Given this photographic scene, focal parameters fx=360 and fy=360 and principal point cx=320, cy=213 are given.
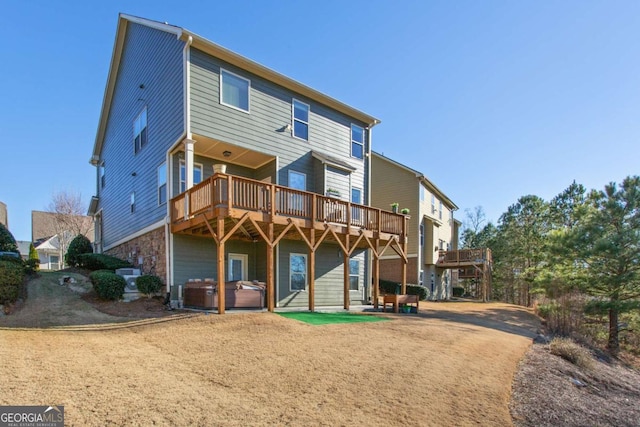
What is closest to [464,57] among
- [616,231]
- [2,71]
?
[616,231]

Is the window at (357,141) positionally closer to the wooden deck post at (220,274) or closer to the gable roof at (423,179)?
the gable roof at (423,179)

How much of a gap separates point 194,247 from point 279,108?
610 cm

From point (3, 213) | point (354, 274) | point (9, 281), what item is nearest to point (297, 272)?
point (354, 274)

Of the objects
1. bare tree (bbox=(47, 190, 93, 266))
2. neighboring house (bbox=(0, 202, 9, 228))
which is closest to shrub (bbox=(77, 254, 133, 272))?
bare tree (bbox=(47, 190, 93, 266))

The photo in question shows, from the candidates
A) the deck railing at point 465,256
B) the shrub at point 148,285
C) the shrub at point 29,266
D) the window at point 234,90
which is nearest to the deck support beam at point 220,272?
the shrub at point 148,285

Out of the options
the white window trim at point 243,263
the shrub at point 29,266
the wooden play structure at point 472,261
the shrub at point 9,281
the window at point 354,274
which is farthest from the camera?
the wooden play structure at point 472,261

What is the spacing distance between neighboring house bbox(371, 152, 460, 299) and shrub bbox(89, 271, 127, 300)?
17707 mm

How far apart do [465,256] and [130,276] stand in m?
22.6

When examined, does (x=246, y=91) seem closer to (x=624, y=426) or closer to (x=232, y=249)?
(x=232, y=249)

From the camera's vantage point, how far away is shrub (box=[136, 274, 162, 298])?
1138 cm

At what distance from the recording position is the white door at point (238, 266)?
13.3 metres

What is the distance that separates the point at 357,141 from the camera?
1691cm

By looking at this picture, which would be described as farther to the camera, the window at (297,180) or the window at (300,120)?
the window at (300,120)

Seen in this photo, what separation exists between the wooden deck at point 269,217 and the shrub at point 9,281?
4071 millimetres
